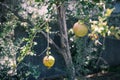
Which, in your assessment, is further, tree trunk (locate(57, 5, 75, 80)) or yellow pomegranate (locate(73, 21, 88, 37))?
tree trunk (locate(57, 5, 75, 80))

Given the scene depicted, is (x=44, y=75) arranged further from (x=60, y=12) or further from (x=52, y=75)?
(x=60, y=12)

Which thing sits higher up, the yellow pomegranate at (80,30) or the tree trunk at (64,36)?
the yellow pomegranate at (80,30)

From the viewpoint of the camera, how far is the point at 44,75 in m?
6.51

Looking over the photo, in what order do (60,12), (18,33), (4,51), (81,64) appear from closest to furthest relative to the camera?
(60,12) → (4,51) → (81,64) → (18,33)

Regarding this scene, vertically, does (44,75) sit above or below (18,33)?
below

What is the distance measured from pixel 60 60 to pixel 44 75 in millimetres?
496

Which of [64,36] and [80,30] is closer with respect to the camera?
[80,30]

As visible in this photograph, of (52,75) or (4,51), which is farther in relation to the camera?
(52,75)

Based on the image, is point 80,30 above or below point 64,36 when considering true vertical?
above

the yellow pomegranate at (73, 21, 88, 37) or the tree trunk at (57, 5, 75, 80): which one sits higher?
the yellow pomegranate at (73, 21, 88, 37)

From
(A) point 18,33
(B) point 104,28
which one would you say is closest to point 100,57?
(A) point 18,33

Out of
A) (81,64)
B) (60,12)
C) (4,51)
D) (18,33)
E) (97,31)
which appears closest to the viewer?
(97,31)

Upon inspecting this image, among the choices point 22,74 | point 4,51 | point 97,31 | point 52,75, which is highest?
point 97,31

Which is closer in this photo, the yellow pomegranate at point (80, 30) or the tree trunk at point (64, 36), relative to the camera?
the yellow pomegranate at point (80, 30)
